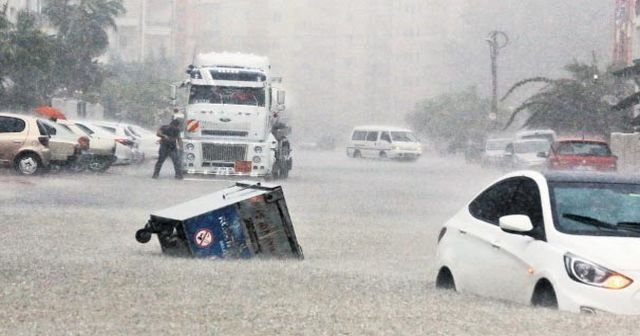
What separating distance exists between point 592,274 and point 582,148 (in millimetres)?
33065

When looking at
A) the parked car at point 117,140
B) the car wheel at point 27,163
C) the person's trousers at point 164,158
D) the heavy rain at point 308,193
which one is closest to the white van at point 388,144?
the heavy rain at point 308,193

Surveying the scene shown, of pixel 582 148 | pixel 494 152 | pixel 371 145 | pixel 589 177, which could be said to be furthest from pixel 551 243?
pixel 371 145

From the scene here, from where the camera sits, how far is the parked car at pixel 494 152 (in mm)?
60862

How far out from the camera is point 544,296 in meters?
10.4

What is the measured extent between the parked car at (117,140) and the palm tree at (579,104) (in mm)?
21314

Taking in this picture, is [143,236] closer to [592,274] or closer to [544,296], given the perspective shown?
[544,296]

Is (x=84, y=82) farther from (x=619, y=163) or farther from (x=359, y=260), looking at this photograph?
(x=359, y=260)

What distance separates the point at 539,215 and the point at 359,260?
6246mm

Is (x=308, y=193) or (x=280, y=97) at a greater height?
(x=280, y=97)

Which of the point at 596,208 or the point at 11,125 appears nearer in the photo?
the point at 596,208

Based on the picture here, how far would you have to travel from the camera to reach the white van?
2943 inches

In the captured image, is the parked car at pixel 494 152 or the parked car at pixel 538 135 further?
the parked car at pixel 494 152

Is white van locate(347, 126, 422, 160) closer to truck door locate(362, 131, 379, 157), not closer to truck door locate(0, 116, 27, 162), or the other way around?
truck door locate(362, 131, 379, 157)

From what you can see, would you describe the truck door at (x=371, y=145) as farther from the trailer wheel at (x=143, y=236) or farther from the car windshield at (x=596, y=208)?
the car windshield at (x=596, y=208)
